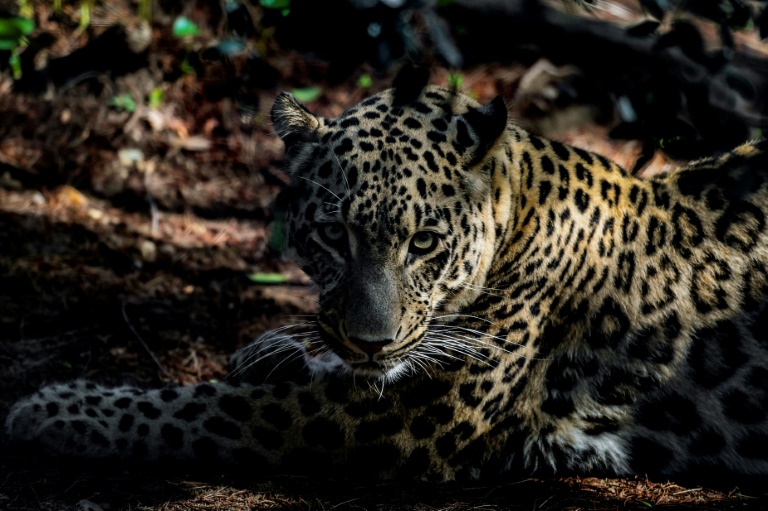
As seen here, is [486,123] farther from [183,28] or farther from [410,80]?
[183,28]

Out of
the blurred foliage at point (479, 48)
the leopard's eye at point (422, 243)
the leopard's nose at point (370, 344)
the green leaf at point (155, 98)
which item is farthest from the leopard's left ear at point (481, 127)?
the green leaf at point (155, 98)

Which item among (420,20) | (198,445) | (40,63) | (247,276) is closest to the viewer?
(198,445)

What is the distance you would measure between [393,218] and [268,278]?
3580 millimetres

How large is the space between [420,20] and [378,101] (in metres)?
6.49

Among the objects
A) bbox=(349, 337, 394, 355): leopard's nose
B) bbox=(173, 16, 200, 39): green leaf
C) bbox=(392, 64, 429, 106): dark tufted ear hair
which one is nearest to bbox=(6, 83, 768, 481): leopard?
bbox=(349, 337, 394, 355): leopard's nose

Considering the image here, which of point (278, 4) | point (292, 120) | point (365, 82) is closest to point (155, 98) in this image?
point (365, 82)

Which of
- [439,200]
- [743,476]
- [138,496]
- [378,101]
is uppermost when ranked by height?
[378,101]

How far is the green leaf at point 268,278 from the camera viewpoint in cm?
822

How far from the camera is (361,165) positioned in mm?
5016

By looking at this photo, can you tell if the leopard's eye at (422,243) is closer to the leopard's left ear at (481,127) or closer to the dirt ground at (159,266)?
the leopard's left ear at (481,127)

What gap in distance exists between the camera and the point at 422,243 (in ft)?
16.8

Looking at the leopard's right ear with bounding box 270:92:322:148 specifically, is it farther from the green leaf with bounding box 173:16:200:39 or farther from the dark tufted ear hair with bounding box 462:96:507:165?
the green leaf with bounding box 173:16:200:39

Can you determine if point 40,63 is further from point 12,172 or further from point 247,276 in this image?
point 247,276

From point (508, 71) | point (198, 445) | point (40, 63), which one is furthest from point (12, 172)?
point (508, 71)
